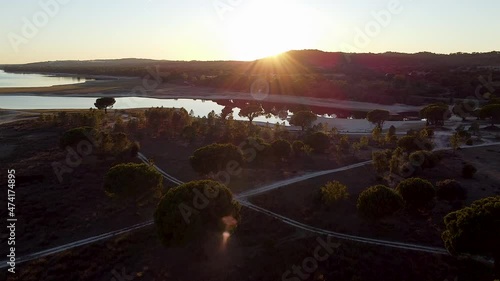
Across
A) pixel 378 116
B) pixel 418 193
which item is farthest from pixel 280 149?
pixel 378 116

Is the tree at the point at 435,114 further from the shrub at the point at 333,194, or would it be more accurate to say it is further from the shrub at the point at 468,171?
the shrub at the point at 333,194

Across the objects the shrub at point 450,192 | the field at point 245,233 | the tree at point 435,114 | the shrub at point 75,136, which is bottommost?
the field at point 245,233

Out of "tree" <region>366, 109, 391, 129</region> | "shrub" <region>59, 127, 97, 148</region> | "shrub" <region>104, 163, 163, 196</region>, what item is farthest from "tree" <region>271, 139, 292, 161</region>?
"tree" <region>366, 109, 391, 129</region>

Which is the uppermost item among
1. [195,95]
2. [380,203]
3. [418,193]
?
[418,193]

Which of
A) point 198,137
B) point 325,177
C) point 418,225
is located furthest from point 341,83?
point 418,225

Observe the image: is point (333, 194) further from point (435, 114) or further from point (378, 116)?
point (435, 114)

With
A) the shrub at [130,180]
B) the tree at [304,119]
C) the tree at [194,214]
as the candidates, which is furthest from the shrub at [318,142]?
the tree at [194,214]

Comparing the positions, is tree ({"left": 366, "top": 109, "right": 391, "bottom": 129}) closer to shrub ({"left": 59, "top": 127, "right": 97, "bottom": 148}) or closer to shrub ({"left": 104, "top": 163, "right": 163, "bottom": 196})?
shrub ({"left": 59, "top": 127, "right": 97, "bottom": 148})
